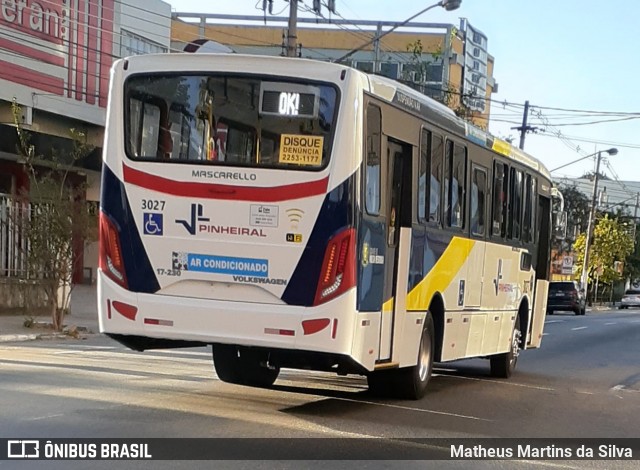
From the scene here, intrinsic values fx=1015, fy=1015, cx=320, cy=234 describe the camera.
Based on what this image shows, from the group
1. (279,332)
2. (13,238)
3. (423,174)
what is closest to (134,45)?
(13,238)

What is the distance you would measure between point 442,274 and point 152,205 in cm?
405

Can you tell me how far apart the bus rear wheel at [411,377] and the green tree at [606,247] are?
58.6m

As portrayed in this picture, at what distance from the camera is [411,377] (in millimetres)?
11586

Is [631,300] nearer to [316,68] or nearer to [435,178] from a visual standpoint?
[435,178]

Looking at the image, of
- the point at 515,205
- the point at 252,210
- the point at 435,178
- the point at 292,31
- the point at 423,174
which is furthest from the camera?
the point at 292,31

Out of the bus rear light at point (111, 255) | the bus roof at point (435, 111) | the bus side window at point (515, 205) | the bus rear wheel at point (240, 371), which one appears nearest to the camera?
the bus rear light at point (111, 255)

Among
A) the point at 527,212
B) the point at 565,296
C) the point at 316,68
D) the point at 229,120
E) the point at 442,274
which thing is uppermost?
the point at 316,68

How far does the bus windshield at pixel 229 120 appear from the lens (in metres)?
9.36

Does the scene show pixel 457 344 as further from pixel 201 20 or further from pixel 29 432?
pixel 201 20

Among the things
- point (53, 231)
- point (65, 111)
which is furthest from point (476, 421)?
point (65, 111)

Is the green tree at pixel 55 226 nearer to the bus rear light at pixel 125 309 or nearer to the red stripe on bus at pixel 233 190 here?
the bus rear light at pixel 125 309

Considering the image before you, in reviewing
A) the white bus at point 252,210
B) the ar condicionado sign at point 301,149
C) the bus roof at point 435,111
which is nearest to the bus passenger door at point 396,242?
the white bus at point 252,210

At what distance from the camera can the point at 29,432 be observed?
8.44m

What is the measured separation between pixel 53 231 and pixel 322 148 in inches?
479
